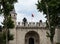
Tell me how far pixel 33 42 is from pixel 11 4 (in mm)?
23753

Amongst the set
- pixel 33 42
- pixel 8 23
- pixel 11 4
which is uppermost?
pixel 11 4

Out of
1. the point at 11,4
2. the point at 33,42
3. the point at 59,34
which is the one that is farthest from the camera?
the point at 33,42

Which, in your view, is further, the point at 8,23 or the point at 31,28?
the point at 31,28

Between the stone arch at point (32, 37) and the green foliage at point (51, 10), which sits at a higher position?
the green foliage at point (51, 10)

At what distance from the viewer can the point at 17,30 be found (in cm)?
5256

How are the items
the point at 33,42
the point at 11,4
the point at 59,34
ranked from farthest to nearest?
the point at 33,42 < the point at 59,34 < the point at 11,4

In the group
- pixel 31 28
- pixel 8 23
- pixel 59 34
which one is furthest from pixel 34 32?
pixel 8 23

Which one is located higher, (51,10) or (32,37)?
(51,10)

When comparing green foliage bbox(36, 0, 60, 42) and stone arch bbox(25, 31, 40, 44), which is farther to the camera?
stone arch bbox(25, 31, 40, 44)

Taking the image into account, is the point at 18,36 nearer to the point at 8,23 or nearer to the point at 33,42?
the point at 33,42

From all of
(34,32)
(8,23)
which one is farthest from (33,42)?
(8,23)

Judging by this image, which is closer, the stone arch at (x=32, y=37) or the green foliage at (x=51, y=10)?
the green foliage at (x=51, y=10)

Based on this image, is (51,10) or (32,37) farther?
(32,37)

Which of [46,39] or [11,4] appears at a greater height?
[11,4]
